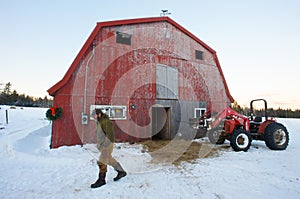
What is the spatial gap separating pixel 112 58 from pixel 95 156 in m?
4.48

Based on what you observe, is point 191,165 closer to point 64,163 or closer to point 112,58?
point 64,163

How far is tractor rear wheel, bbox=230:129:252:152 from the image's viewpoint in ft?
21.3

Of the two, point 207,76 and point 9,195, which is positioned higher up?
point 207,76

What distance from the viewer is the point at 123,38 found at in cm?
888

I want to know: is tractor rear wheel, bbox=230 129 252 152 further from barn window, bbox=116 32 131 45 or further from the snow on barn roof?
the snow on barn roof

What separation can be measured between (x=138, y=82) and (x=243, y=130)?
4.99m

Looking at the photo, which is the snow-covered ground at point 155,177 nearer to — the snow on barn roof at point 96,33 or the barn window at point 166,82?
the snow on barn roof at point 96,33

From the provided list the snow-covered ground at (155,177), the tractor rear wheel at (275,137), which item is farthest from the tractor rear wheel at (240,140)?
the tractor rear wheel at (275,137)

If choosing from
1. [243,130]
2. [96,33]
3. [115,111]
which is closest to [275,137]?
[243,130]

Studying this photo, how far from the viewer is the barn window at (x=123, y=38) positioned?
8.76 m

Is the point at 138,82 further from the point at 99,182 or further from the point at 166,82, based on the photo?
the point at 99,182

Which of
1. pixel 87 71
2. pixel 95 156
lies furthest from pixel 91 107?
pixel 95 156

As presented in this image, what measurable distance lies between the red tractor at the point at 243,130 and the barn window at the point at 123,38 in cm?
507

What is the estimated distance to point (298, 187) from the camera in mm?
3525
